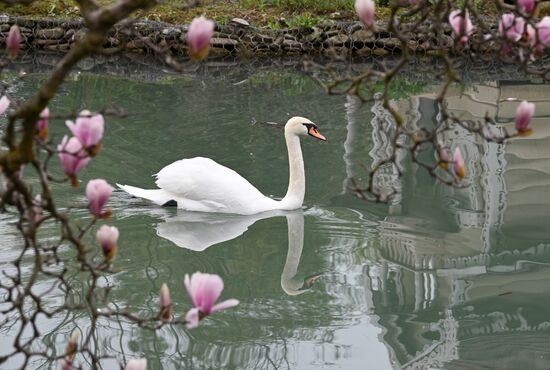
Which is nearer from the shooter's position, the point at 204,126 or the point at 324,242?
the point at 324,242

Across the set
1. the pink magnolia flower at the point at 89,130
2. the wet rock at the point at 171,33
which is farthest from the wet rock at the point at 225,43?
the pink magnolia flower at the point at 89,130

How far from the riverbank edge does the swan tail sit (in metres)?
7.49

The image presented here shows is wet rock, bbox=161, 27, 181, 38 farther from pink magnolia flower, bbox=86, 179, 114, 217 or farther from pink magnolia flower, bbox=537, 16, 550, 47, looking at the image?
pink magnolia flower, bbox=86, 179, 114, 217

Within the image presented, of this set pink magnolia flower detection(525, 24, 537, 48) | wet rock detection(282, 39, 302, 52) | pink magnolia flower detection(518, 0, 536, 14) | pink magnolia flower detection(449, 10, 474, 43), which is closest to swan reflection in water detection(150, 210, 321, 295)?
pink magnolia flower detection(449, 10, 474, 43)

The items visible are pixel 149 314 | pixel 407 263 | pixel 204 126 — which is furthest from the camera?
pixel 204 126

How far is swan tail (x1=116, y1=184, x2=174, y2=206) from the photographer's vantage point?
7480mm

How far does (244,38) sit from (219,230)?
849 centimetres

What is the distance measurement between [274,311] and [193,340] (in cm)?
65

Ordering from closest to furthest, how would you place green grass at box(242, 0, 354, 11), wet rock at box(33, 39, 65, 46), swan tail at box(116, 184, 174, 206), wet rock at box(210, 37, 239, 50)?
swan tail at box(116, 184, 174, 206), wet rock at box(210, 37, 239, 50), wet rock at box(33, 39, 65, 46), green grass at box(242, 0, 354, 11)

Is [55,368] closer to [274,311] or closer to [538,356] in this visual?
[274,311]

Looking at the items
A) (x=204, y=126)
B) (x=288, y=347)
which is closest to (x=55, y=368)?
(x=288, y=347)

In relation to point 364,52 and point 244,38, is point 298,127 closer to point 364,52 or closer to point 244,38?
point 364,52

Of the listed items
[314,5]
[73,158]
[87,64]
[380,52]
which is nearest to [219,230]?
[73,158]

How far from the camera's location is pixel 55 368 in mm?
4500
